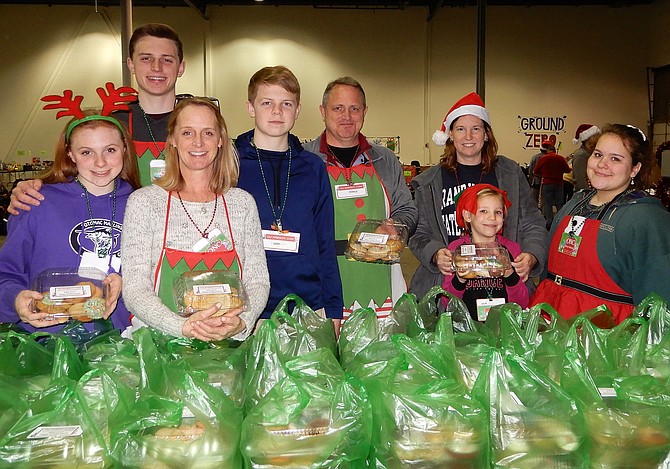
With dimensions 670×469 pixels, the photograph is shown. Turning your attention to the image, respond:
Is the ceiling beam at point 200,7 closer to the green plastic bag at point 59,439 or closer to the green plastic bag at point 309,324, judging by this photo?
the green plastic bag at point 309,324

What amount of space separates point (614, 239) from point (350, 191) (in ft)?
3.79

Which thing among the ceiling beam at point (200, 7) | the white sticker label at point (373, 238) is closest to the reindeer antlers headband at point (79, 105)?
the white sticker label at point (373, 238)

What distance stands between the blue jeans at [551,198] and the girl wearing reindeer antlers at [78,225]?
9893 millimetres

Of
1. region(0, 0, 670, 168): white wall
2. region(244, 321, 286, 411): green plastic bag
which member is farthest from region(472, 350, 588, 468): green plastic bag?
region(0, 0, 670, 168): white wall

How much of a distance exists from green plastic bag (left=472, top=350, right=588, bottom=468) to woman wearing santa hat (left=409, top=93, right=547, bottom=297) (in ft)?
4.67

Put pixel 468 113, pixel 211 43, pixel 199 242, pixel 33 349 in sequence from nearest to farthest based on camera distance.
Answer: pixel 33 349, pixel 199 242, pixel 468 113, pixel 211 43

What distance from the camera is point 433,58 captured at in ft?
48.0

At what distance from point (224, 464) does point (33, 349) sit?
0.65 meters

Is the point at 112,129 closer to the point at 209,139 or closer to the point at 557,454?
the point at 209,139

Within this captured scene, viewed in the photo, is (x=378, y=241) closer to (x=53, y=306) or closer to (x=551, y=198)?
(x=53, y=306)

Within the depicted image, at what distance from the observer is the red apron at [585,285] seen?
87.0 inches

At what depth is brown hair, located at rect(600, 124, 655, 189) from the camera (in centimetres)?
226

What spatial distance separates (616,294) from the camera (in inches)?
86.9

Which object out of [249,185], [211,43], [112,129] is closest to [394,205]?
[249,185]
